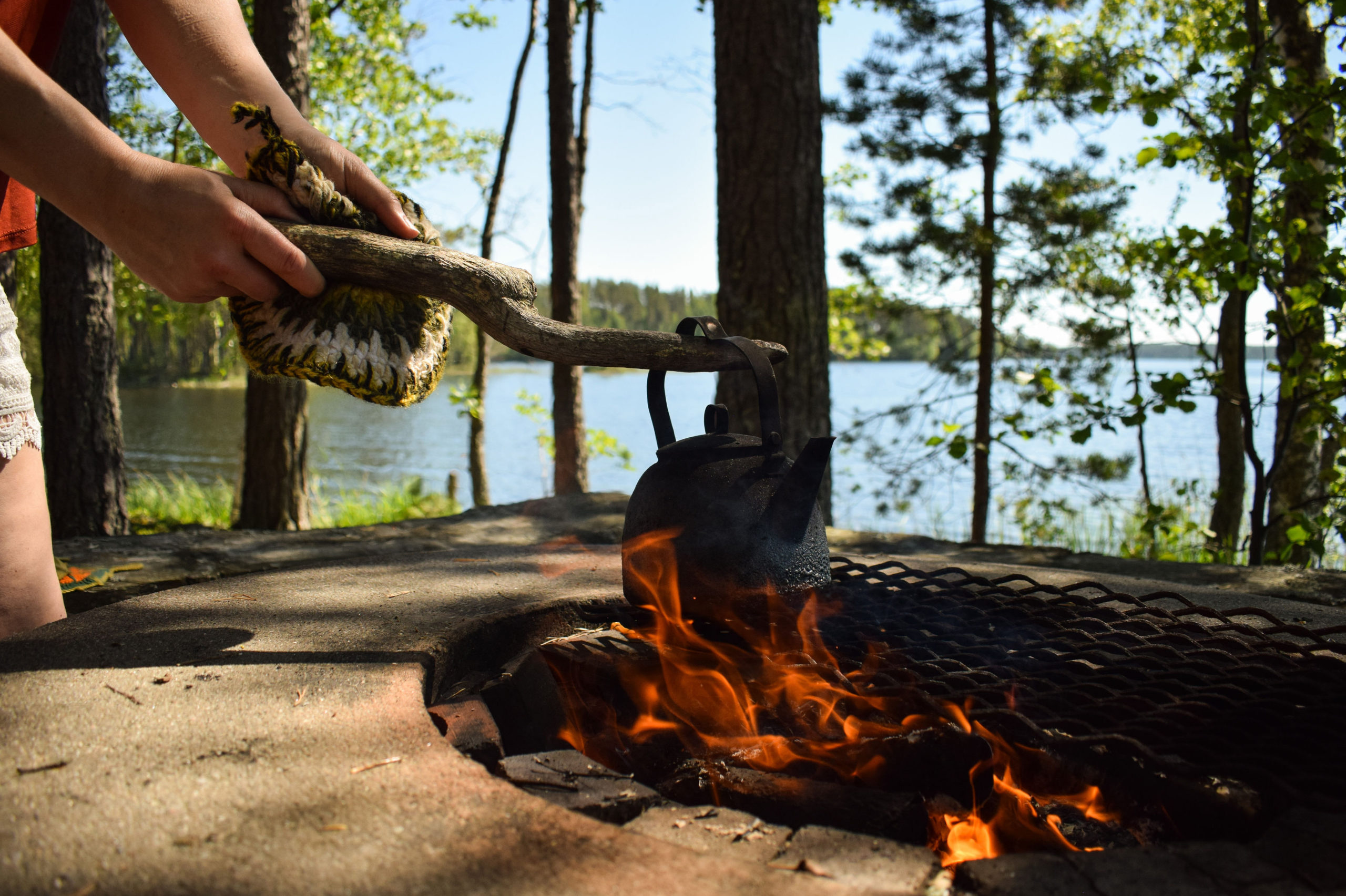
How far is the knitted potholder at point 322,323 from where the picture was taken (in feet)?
4.68

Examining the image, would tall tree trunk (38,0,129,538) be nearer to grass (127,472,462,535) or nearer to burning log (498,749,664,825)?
grass (127,472,462,535)

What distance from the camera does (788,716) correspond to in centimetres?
159

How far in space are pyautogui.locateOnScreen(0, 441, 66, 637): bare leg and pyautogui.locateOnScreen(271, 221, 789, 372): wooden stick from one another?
772 millimetres

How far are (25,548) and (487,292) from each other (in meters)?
1.09

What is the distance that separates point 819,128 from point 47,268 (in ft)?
14.5

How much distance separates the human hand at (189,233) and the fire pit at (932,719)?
0.88 metres

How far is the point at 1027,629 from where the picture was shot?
1.81 meters

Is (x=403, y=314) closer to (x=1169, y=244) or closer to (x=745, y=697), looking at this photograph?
(x=745, y=697)

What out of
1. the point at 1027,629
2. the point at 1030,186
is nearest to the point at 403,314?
the point at 1027,629

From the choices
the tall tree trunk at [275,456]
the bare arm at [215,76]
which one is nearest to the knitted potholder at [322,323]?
the bare arm at [215,76]

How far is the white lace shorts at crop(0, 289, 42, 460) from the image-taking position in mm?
1544

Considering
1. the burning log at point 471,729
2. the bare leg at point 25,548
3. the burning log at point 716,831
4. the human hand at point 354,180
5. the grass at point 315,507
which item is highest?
the human hand at point 354,180

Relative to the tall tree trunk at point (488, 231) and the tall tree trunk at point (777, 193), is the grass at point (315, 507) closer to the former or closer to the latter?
the tall tree trunk at point (488, 231)

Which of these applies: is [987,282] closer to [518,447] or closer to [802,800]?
[802,800]
